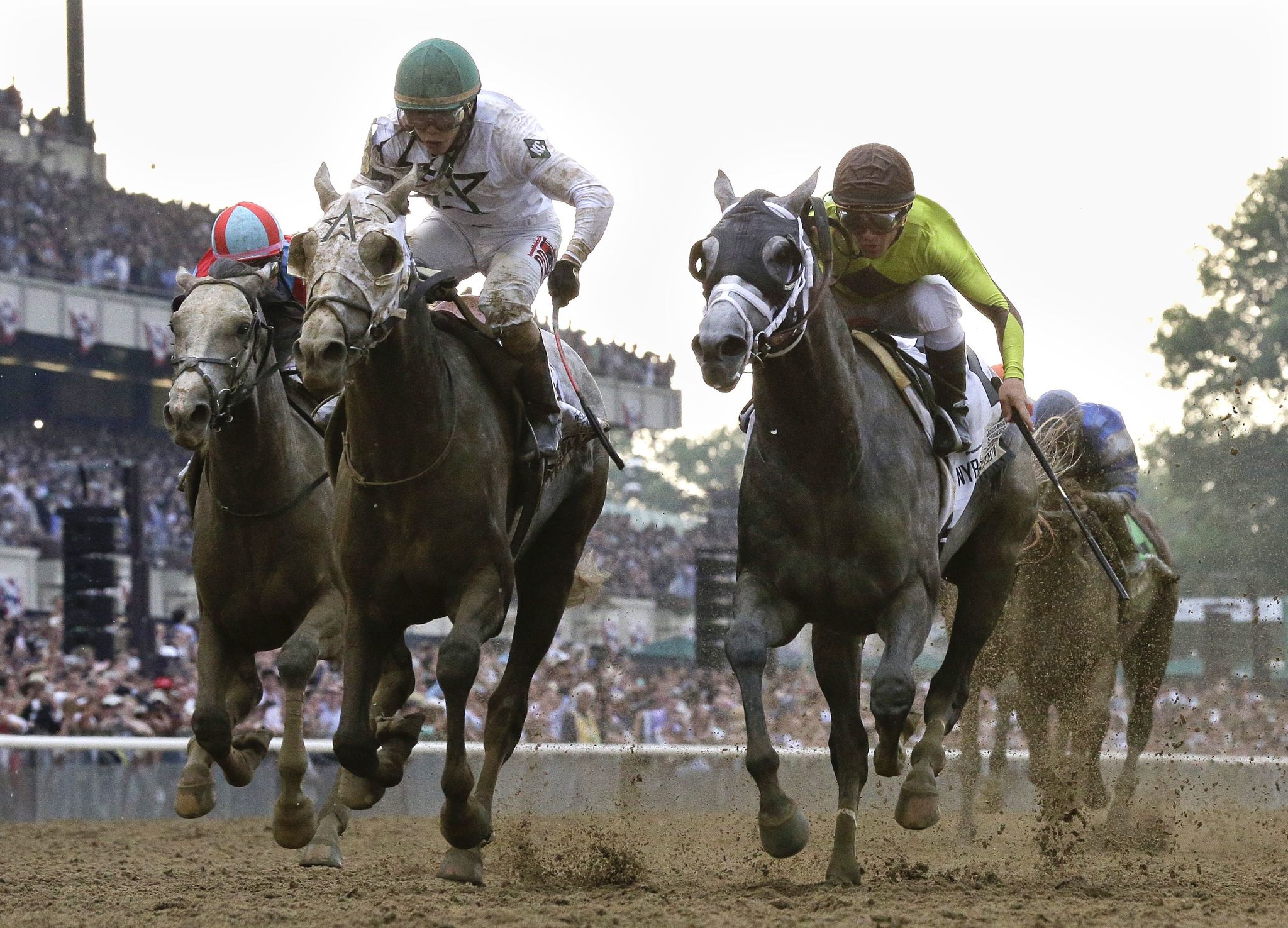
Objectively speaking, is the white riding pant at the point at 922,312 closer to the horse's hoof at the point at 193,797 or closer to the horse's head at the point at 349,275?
the horse's head at the point at 349,275

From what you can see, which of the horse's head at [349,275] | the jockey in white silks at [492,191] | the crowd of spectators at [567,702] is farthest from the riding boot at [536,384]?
the crowd of spectators at [567,702]

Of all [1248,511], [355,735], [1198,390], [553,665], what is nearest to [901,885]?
[355,735]

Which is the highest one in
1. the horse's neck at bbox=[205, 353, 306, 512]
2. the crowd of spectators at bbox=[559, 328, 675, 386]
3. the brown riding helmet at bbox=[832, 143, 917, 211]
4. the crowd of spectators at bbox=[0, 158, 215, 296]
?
the crowd of spectators at bbox=[0, 158, 215, 296]

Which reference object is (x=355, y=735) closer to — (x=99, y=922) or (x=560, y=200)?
(x=99, y=922)

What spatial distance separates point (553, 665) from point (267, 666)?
284 centimetres

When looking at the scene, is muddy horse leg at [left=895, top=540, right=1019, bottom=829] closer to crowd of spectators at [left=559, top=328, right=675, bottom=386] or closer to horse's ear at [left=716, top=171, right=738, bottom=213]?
horse's ear at [left=716, top=171, right=738, bottom=213]

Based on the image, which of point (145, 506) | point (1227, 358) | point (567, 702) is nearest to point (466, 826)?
point (567, 702)

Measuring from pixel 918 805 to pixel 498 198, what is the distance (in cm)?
Result: 286

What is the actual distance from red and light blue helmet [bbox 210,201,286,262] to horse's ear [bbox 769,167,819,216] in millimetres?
2672

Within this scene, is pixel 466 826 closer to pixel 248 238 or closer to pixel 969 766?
pixel 248 238

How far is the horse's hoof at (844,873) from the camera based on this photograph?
593 cm

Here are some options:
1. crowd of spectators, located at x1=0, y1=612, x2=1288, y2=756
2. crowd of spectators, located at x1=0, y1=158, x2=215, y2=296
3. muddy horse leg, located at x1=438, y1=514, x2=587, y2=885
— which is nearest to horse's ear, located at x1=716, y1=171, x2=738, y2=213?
muddy horse leg, located at x1=438, y1=514, x2=587, y2=885

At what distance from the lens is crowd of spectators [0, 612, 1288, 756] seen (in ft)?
44.5

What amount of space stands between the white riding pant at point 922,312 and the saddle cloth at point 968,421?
10 centimetres
